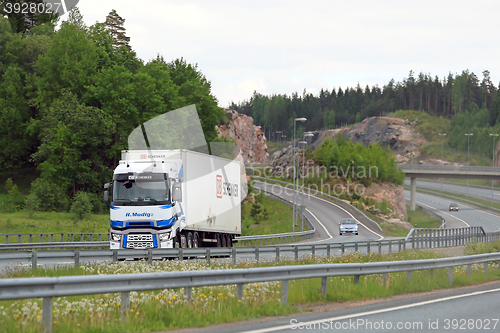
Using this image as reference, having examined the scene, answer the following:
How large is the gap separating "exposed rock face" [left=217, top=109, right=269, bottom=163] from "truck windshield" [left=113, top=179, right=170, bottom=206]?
103 metres

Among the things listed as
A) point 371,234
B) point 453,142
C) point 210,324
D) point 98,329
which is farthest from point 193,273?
point 453,142

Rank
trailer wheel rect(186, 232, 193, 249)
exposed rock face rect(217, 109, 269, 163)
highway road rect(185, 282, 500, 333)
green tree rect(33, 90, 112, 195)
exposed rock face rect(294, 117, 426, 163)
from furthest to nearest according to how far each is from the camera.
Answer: exposed rock face rect(294, 117, 426, 163)
exposed rock face rect(217, 109, 269, 163)
green tree rect(33, 90, 112, 195)
trailer wheel rect(186, 232, 193, 249)
highway road rect(185, 282, 500, 333)

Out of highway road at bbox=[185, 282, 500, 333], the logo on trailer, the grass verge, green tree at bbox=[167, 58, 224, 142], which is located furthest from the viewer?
green tree at bbox=[167, 58, 224, 142]

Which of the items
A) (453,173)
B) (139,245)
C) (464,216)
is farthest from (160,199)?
(453,173)

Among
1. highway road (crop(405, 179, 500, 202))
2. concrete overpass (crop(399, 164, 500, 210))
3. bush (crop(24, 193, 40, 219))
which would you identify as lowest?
highway road (crop(405, 179, 500, 202))

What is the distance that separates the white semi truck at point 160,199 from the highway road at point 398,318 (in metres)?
10.3

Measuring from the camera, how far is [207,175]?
2511 centimetres

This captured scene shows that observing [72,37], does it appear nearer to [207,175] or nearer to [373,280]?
[207,175]

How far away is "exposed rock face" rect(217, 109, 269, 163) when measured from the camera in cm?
12975

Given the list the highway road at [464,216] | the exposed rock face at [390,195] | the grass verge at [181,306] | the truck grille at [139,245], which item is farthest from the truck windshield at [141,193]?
the exposed rock face at [390,195]

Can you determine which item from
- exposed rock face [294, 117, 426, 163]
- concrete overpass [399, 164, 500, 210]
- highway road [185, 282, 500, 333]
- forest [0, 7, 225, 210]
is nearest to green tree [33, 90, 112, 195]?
forest [0, 7, 225, 210]

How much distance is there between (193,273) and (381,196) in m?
84.2

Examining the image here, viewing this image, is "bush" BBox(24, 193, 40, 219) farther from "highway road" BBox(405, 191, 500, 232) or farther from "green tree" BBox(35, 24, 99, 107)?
"highway road" BBox(405, 191, 500, 232)

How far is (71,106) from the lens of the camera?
5675 cm
